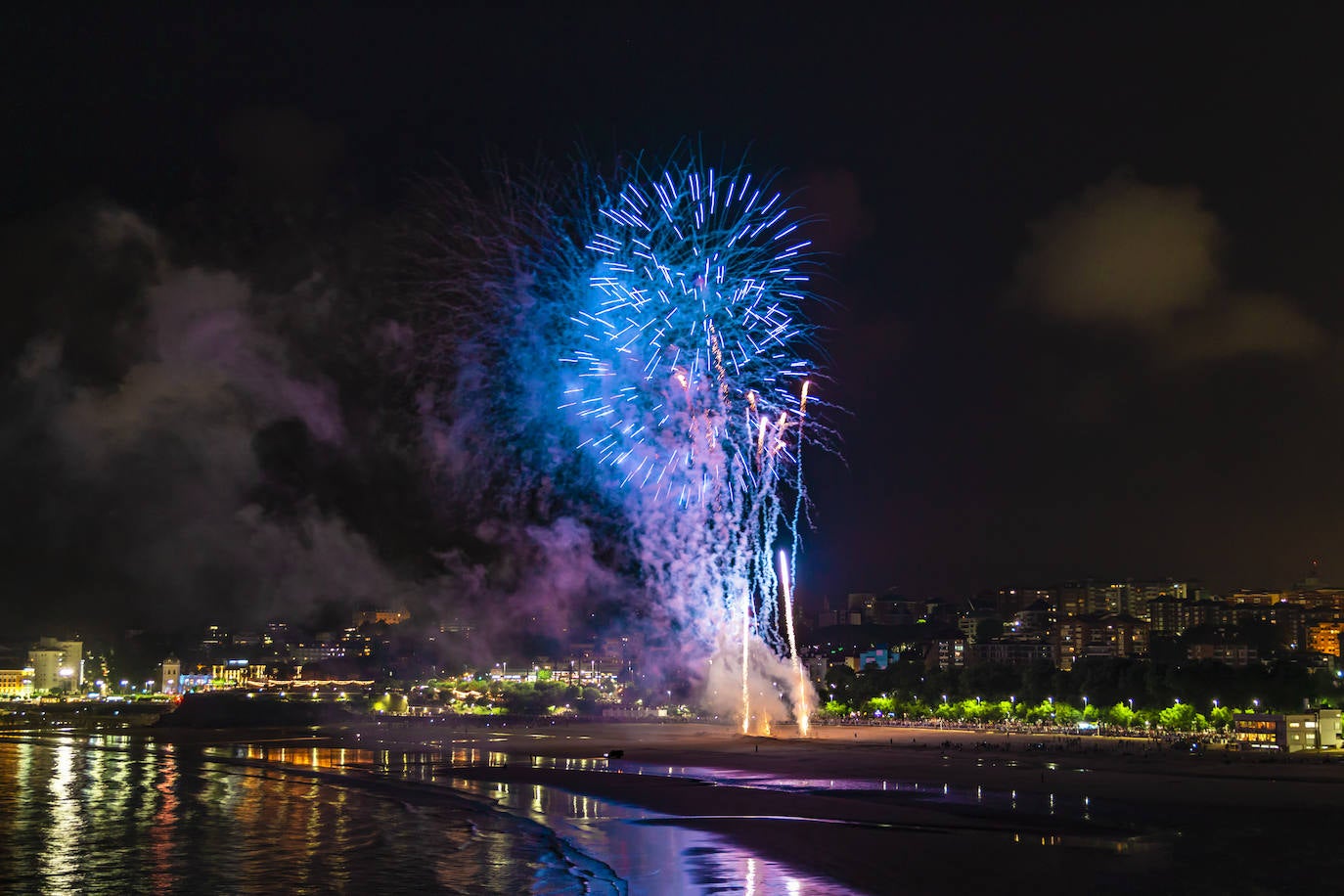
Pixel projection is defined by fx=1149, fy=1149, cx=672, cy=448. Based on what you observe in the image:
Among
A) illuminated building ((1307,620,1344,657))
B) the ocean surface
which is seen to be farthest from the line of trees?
illuminated building ((1307,620,1344,657))

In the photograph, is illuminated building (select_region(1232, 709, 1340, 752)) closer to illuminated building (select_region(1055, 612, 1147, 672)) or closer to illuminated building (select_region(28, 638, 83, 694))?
illuminated building (select_region(1055, 612, 1147, 672))

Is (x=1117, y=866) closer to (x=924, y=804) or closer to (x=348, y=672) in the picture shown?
(x=924, y=804)

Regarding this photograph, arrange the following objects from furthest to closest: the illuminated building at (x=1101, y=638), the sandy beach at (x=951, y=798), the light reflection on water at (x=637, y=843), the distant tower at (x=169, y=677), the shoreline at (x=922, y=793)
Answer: the illuminated building at (x=1101, y=638) → the distant tower at (x=169, y=677) → the shoreline at (x=922, y=793) → the sandy beach at (x=951, y=798) → the light reflection on water at (x=637, y=843)

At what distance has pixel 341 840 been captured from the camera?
28.0m

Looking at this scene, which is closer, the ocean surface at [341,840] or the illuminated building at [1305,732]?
the ocean surface at [341,840]

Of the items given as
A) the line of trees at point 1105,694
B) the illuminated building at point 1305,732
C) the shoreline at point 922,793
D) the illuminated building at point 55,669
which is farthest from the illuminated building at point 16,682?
the illuminated building at point 1305,732

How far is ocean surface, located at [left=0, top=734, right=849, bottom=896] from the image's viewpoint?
22719mm

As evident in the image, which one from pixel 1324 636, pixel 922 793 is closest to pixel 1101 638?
pixel 1324 636

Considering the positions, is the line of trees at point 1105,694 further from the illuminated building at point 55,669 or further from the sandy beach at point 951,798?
the illuminated building at point 55,669

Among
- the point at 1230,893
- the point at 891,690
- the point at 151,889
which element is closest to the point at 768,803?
the point at 1230,893

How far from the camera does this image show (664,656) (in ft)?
391

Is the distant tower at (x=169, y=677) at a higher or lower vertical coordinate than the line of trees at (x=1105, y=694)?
lower

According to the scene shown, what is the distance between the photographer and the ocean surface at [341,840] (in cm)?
2272

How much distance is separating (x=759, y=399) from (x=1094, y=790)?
60.5 ft
